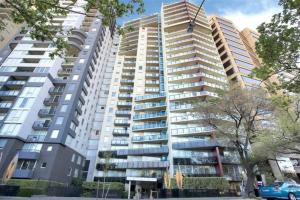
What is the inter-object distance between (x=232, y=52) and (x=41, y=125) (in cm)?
5371

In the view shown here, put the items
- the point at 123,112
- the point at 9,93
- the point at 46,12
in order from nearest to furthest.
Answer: the point at 46,12 → the point at 9,93 → the point at 123,112

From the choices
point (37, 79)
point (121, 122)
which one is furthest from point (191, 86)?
point (37, 79)

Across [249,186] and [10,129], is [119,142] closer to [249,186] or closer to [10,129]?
[10,129]

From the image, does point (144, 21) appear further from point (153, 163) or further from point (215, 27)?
point (153, 163)

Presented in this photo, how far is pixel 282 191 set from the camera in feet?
48.1

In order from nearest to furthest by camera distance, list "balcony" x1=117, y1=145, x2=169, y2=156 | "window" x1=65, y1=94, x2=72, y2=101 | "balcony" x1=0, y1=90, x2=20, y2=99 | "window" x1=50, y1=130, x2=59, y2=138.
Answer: "window" x1=50, y1=130, x2=59, y2=138 < "balcony" x1=0, y1=90, x2=20, y2=99 < "window" x1=65, y1=94, x2=72, y2=101 < "balcony" x1=117, y1=145, x2=169, y2=156

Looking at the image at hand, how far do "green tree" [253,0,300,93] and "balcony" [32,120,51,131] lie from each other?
3727 cm

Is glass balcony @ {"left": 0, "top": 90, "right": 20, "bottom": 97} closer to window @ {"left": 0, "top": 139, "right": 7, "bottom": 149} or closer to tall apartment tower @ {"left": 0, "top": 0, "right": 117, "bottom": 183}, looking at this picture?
tall apartment tower @ {"left": 0, "top": 0, "right": 117, "bottom": 183}

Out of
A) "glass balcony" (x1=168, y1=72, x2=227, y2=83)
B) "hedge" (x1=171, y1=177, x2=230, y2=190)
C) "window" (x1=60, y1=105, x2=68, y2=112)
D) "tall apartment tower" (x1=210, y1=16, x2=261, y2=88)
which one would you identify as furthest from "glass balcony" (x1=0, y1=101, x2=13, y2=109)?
"tall apartment tower" (x1=210, y1=16, x2=261, y2=88)

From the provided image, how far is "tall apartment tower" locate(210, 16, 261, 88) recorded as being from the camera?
5481 centimetres

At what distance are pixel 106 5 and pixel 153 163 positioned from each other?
36467mm

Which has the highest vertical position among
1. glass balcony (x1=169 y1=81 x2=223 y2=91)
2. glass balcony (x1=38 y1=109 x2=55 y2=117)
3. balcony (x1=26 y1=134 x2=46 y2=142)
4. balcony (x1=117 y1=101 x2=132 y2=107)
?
glass balcony (x1=169 y1=81 x2=223 y2=91)

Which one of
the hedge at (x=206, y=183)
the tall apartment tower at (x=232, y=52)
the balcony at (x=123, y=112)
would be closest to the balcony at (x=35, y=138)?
the balcony at (x=123, y=112)

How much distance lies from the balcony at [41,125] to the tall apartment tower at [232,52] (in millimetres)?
42549
